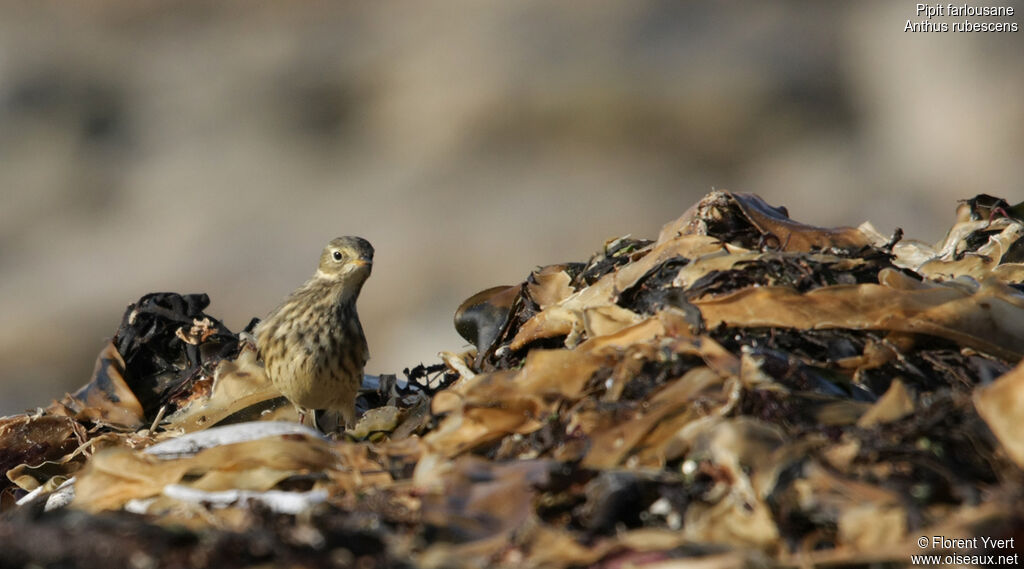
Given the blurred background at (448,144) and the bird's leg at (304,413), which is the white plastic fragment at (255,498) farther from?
the blurred background at (448,144)

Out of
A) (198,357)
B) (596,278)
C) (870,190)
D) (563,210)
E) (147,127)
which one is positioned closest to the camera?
(596,278)

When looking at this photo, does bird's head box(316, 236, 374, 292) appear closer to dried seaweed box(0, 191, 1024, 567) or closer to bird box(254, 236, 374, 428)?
bird box(254, 236, 374, 428)

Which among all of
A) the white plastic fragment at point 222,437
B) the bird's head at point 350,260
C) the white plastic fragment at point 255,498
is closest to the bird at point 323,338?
the bird's head at point 350,260

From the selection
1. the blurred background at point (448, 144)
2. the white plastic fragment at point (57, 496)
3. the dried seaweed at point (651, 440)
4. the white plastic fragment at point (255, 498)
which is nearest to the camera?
the dried seaweed at point (651, 440)

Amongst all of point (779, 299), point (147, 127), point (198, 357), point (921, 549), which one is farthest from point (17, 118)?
point (921, 549)

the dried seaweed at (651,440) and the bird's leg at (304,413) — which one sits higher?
the dried seaweed at (651,440)

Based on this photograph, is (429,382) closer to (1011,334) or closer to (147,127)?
(1011,334)

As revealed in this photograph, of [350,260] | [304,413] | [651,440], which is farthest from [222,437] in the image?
[350,260]
